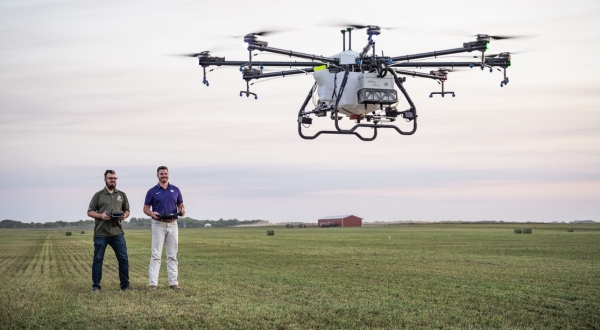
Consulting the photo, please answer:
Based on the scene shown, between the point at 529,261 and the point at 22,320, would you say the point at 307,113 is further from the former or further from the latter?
the point at 529,261

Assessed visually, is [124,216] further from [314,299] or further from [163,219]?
[314,299]

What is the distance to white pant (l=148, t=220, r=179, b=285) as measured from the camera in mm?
13812

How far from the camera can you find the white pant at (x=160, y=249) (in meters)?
13.8

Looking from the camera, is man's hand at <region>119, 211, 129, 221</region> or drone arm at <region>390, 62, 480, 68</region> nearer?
man's hand at <region>119, 211, 129, 221</region>

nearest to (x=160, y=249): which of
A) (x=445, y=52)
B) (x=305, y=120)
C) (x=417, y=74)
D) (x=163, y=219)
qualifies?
(x=163, y=219)

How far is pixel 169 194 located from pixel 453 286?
6.29 m

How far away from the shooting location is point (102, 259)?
45.8 feet

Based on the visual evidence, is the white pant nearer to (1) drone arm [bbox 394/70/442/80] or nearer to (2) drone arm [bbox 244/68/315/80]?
(2) drone arm [bbox 244/68/315/80]

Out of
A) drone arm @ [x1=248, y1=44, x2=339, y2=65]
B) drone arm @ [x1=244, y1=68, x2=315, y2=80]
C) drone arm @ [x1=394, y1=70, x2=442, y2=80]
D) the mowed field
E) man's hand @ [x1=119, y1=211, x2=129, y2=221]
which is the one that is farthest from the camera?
drone arm @ [x1=394, y1=70, x2=442, y2=80]

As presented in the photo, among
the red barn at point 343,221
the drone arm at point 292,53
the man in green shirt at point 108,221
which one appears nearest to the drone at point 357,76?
the drone arm at point 292,53

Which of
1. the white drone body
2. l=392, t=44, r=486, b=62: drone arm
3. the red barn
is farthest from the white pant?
the red barn

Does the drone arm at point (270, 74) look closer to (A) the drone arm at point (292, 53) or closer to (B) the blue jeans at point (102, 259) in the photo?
(A) the drone arm at point (292, 53)

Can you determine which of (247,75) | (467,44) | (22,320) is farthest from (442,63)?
(22,320)

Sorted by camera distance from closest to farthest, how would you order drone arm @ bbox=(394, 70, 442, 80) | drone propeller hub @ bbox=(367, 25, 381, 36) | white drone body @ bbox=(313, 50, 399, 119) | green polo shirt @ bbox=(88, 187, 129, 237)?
drone propeller hub @ bbox=(367, 25, 381, 36), white drone body @ bbox=(313, 50, 399, 119), green polo shirt @ bbox=(88, 187, 129, 237), drone arm @ bbox=(394, 70, 442, 80)
